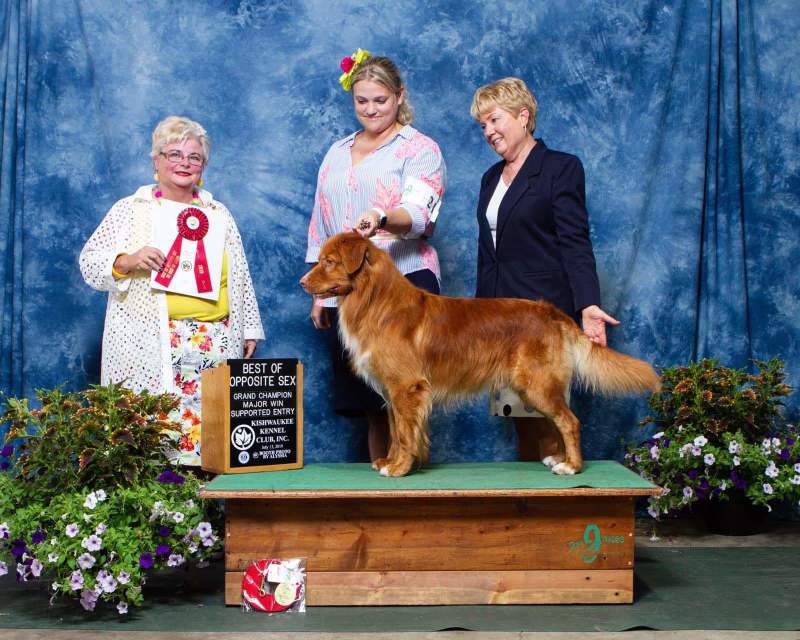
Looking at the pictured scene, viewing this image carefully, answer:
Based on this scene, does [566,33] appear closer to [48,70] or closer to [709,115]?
[709,115]

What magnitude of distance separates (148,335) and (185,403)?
0.31m

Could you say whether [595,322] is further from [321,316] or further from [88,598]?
[88,598]

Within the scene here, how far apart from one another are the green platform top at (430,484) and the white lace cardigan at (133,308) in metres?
0.64

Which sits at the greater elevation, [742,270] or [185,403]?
[742,270]

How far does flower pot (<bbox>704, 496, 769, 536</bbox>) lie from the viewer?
422 cm

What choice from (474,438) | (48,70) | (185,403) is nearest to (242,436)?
(185,403)

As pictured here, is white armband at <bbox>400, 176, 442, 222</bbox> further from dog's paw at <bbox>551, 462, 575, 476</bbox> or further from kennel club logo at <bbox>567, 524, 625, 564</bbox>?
kennel club logo at <bbox>567, 524, 625, 564</bbox>

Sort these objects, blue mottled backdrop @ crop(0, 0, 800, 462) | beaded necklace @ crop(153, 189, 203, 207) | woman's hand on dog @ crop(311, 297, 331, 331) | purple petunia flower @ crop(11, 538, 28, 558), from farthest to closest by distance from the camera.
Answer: blue mottled backdrop @ crop(0, 0, 800, 462) < woman's hand on dog @ crop(311, 297, 331, 331) < beaded necklace @ crop(153, 189, 203, 207) < purple petunia flower @ crop(11, 538, 28, 558)

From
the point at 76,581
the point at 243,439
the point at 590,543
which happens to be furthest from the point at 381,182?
the point at 76,581

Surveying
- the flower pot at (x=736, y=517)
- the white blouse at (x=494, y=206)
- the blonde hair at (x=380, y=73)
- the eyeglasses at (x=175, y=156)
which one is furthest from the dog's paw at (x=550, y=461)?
the eyeglasses at (x=175, y=156)

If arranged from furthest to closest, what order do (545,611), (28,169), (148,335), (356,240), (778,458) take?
(28,169)
(778,458)
(148,335)
(356,240)
(545,611)

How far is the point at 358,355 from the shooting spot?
3.23 metres

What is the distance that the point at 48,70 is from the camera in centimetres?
444

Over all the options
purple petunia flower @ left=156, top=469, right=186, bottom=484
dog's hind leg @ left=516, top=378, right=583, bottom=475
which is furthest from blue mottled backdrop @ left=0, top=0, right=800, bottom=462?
purple petunia flower @ left=156, top=469, right=186, bottom=484
